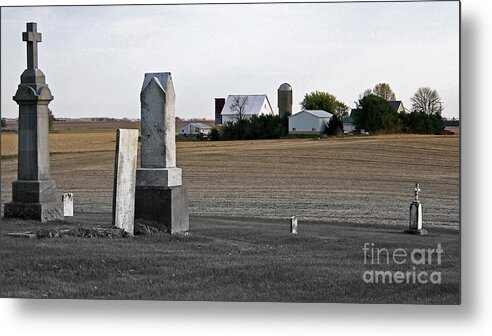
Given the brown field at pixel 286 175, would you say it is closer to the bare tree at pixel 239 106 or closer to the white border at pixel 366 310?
the bare tree at pixel 239 106

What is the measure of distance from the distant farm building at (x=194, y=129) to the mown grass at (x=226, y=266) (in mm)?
909

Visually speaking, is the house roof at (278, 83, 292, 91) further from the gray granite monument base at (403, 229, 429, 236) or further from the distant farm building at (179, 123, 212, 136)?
the gray granite monument base at (403, 229, 429, 236)

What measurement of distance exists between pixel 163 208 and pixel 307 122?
1.55m

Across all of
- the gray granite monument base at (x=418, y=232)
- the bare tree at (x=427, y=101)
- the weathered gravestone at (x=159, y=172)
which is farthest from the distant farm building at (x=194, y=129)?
the gray granite monument base at (x=418, y=232)

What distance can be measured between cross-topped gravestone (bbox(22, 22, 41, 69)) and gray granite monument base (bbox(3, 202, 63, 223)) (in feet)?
4.33

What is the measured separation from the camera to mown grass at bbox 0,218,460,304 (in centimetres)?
827

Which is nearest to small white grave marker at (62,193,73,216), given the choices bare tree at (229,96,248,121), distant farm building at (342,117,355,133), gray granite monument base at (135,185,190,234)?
gray granite monument base at (135,185,190,234)

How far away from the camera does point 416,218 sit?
28.0 ft

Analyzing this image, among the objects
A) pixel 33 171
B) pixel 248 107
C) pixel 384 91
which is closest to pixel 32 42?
pixel 33 171

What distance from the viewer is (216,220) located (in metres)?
9.05

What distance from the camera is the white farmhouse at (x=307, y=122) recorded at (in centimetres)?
879

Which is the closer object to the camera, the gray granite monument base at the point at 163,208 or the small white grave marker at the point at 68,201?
the gray granite monument base at the point at 163,208

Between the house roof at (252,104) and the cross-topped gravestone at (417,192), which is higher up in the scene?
the house roof at (252,104)

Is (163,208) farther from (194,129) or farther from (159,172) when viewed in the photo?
(194,129)
